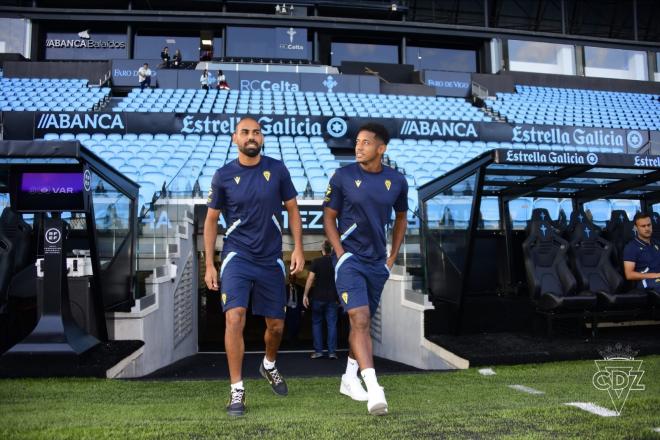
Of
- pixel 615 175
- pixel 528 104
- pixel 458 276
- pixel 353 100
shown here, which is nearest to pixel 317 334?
pixel 458 276

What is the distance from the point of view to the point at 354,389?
3.72m

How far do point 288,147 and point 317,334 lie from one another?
7.50m

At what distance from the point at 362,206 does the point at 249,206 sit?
74 cm

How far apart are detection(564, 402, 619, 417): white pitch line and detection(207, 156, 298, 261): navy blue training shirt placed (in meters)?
2.05

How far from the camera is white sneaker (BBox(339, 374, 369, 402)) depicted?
12.0 ft

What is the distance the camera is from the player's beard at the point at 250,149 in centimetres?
361

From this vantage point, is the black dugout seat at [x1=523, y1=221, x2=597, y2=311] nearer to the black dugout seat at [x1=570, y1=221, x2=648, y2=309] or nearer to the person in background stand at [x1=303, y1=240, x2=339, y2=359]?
the black dugout seat at [x1=570, y1=221, x2=648, y2=309]

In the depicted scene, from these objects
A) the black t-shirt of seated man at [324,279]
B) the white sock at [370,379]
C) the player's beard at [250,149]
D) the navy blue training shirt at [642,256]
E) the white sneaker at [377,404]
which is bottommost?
the white sneaker at [377,404]

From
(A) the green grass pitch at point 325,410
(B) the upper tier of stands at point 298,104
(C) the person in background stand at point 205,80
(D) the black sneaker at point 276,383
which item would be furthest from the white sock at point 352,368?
(C) the person in background stand at point 205,80

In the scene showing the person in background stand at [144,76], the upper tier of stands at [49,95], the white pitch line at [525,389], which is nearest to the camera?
the white pitch line at [525,389]

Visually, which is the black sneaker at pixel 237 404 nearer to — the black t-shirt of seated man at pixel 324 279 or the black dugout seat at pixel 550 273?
the black dugout seat at pixel 550 273

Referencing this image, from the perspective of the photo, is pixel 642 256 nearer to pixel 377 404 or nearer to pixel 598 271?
pixel 598 271

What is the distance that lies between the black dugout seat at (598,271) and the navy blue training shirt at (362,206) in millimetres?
4023

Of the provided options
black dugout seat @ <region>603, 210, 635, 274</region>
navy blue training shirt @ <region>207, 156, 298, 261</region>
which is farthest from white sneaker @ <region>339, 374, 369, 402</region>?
black dugout seat @ <region>603, 210, 635, 274</region>
